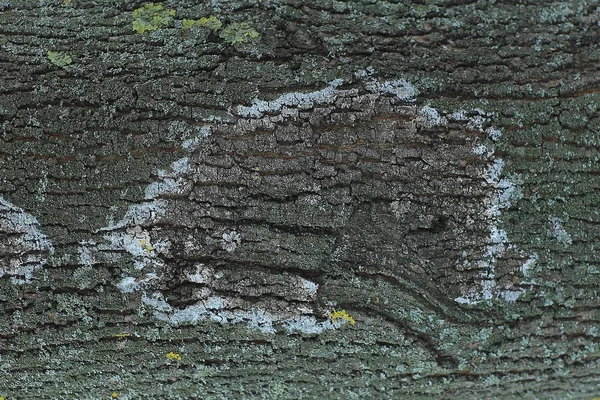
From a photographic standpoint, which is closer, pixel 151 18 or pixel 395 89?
pixel 395 89

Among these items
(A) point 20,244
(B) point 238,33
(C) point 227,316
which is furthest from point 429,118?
(A) point 20,244

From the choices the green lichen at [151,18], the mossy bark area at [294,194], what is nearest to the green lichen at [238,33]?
the mossy bark area at [294,194]

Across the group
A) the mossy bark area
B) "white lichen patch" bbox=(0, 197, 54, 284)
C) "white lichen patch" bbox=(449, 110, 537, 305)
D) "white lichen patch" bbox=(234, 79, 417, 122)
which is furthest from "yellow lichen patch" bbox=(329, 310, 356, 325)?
"white lichen patch" bbox=(0, 197, 54, 284)

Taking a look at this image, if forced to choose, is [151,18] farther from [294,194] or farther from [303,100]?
[294,194]

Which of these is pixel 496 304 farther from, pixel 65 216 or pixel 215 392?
pixel 65 216

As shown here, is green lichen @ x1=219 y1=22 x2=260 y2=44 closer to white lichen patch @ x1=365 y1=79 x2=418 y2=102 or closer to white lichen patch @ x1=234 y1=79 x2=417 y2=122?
white lichen patch @ x1=234 y1=79 x2=417 y2=122

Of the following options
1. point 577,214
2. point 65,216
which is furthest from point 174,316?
point 577,214

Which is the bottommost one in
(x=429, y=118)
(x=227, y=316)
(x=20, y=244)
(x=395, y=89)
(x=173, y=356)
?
(x=173, y=356)
